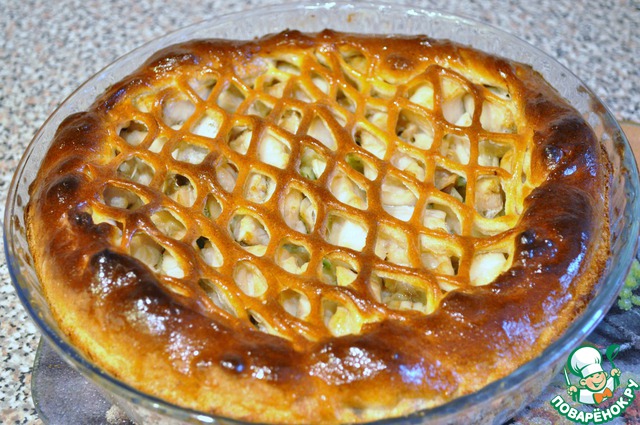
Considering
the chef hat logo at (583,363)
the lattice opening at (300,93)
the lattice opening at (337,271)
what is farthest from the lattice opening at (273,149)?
the chef hat logo at (583,363)

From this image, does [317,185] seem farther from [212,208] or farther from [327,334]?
[327,334]

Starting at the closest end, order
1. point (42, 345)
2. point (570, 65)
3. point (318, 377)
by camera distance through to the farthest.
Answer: point (318, 377) < point (42, 345) < point (570, 65)

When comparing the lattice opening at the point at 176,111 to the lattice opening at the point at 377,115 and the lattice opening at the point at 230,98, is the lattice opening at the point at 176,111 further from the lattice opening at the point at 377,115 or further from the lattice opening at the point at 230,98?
the lattice opening at the point at 377,115

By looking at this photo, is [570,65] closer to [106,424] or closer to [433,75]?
[433,75]

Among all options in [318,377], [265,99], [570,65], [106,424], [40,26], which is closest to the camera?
[318,377]

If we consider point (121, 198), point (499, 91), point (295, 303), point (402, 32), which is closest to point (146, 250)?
point (121, 198)

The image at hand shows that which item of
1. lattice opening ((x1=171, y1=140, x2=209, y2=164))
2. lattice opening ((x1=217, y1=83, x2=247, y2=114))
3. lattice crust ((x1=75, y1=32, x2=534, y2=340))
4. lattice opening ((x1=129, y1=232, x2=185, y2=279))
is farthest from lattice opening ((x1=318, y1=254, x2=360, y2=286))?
lattice opening ((x1=217, y1=83, x2=247, y2=114))

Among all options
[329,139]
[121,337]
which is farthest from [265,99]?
[121,337]
